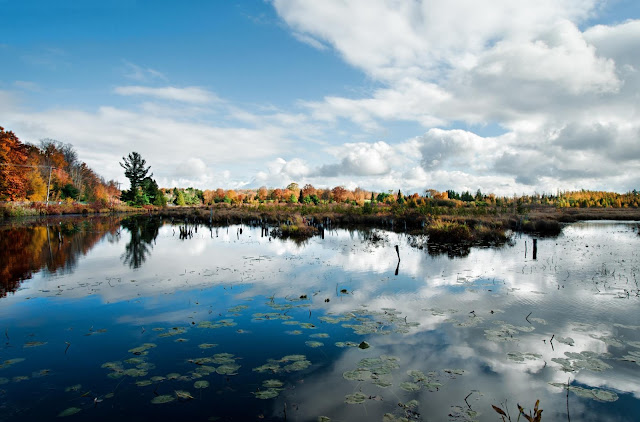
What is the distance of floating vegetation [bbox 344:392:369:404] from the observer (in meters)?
5.55

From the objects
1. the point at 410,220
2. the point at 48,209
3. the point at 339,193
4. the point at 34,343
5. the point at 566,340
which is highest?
the point at 339,193

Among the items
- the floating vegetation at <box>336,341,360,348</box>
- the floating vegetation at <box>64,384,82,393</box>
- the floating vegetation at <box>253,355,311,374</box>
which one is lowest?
the floating vegetation at <box>64,384,82,393</box>

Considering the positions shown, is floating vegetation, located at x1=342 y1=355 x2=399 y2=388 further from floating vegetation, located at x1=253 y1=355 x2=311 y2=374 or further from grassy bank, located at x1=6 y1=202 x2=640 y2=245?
grassy bank, located at x1=6 y1=202 x2=640 y2=245

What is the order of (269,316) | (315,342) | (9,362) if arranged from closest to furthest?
(9,362), (315,342), (269,316)

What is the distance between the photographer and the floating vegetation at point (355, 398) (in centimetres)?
555

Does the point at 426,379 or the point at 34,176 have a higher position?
the point at 34,176

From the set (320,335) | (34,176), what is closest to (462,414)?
(320,335)

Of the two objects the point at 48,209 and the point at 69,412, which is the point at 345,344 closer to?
the point at 69,412

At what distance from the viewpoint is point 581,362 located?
6.91 metres

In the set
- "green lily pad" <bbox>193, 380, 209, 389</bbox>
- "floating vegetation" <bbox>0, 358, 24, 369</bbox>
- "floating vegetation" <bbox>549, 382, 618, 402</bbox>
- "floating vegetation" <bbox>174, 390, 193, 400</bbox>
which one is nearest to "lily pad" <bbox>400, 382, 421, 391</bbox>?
"floating vegetation" <bbox>549, 382, 618, 402</bbox>

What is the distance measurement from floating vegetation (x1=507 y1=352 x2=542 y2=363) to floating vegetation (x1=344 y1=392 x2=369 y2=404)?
3.59 meters

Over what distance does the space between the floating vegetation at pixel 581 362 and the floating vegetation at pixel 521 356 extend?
324 millimetres

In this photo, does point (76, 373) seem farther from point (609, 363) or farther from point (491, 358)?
point (609, 363)

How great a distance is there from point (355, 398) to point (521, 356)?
398cm
